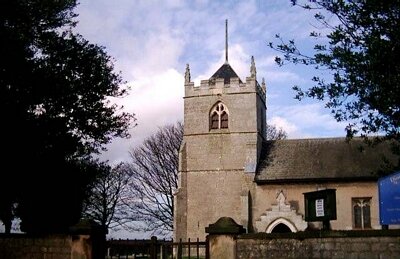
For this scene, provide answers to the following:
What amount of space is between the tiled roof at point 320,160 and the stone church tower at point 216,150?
1.00 m

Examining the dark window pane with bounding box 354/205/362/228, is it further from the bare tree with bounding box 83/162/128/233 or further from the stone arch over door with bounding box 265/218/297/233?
the bare tree with bounding box 83/162/128/233

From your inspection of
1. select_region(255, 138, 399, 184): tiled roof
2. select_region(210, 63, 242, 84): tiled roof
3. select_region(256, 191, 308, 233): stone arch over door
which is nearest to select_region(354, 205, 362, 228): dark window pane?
select_region(255, 138, 399, 184): tiled roof

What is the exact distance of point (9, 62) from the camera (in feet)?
50.0

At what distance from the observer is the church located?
3062 cm

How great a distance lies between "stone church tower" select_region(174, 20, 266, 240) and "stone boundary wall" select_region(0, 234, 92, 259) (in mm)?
21041

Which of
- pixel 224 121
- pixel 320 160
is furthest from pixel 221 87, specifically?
Result: pixel 320 160

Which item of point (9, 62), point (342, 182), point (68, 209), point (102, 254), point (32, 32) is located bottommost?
point (102, 254)

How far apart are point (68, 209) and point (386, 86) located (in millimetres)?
14362

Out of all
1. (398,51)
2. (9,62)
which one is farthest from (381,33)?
(9,62)

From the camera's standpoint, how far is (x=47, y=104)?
16.7 metres

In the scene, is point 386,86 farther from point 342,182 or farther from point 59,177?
point 342,182

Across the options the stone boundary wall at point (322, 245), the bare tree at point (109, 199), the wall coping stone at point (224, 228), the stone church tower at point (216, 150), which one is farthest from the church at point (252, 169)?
the wall coping stone at point (224, 228)

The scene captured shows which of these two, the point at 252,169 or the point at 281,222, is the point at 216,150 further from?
the point at 281,222

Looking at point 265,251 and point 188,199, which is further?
point 188,199
